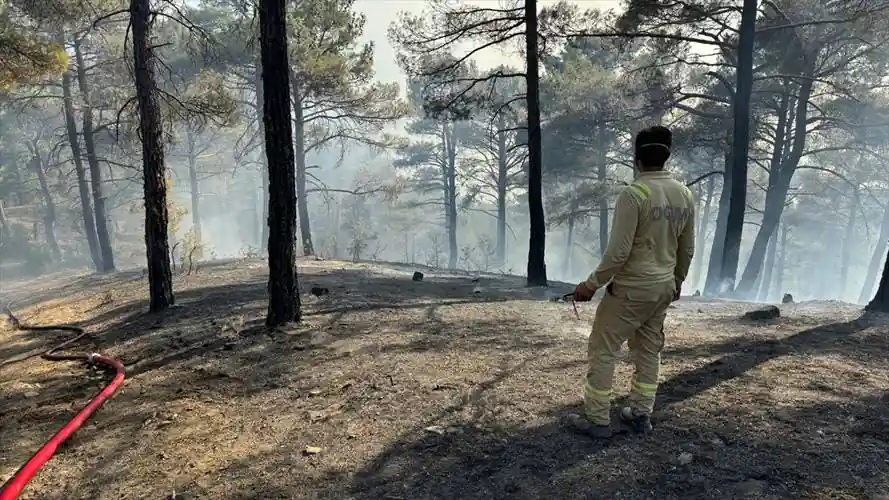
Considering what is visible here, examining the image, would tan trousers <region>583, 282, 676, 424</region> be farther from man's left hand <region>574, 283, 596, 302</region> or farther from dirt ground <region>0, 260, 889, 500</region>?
dirt ground <region>0, 260, 889, 500</region>

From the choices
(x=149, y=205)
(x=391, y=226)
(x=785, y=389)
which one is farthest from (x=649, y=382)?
(x=391, y=226)

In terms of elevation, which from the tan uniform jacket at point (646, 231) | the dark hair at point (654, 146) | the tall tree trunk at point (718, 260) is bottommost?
the tall tree trunk at point (718, 260)

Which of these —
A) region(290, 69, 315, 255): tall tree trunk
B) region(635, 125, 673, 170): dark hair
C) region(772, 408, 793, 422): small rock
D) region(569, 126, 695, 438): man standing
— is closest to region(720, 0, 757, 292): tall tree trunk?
region(772, 408, 793, 422): small rock

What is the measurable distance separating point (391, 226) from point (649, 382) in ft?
167

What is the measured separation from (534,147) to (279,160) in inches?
221

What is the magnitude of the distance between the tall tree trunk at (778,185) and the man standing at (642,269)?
1374cm

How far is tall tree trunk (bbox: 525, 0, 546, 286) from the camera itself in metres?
9.96

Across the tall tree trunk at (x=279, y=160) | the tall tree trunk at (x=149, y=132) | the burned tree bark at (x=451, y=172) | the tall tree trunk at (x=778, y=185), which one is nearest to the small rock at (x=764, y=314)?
the tall tree trunk at (x=279, y=160)

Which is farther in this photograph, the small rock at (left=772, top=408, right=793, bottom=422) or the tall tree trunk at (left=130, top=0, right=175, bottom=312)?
the tall tree trunk at (left=130, top=0, right=175, bottom=312)

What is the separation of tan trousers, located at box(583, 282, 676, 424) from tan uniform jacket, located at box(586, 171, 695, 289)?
0.32ft

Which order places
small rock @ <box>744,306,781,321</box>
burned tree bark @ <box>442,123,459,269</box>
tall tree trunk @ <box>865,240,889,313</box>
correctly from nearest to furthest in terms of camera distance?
tall tree trunk @ <box>865,240,889,313</box> < small rock @ <box>744,306,781,321</box> < burned tree bark @ <box>442,123,459,269</box>

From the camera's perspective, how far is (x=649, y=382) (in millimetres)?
3449

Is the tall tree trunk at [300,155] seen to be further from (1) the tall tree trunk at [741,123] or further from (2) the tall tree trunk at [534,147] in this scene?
(1) the tall tree trunk at [741,123]

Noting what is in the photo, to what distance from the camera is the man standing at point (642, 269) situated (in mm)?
3191
